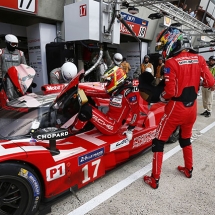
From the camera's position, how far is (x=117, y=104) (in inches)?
105

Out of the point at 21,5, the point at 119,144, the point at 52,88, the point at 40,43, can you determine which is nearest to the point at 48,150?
the point at 119,144

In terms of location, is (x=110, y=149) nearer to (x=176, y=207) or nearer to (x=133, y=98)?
Answer: (x=133, y=98)

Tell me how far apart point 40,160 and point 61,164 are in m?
0.21

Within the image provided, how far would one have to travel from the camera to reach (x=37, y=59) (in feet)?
21.6

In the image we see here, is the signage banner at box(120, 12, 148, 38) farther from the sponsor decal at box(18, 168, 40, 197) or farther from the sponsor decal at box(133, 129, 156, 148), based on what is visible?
the sponsor decal at box(18, 168, 40, 197)

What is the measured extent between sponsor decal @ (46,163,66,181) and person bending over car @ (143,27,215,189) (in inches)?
44.6

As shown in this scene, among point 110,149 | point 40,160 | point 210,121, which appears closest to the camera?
point 40,160

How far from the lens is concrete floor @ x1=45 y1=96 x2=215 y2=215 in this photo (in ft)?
6.64

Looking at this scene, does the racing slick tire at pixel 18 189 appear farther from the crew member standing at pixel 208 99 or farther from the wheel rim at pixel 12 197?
the crew member standing at pixel 208 99

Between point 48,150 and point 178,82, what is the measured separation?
1.48m

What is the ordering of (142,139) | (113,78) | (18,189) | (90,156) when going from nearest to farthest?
(18,189) < (90,156) < (113,78) < (142,139)

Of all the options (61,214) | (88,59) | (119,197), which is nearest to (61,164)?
(61,214)

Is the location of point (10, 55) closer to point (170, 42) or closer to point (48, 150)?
point (48, 150)

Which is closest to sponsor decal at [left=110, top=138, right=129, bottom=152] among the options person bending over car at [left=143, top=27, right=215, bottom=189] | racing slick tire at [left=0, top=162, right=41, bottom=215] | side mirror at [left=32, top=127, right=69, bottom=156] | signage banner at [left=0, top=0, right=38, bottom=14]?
person bending over car at [left=143, top=27, right=215, bottom=189]
